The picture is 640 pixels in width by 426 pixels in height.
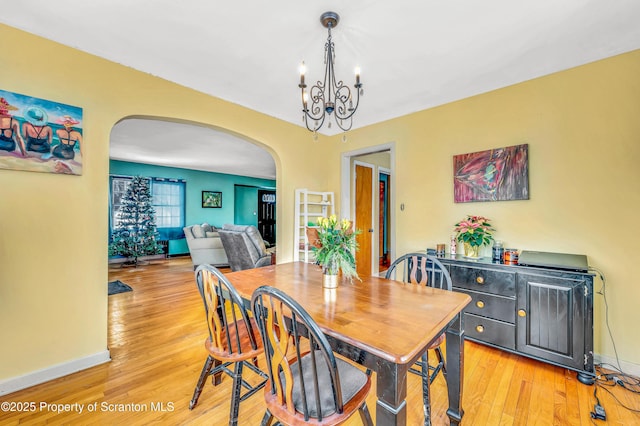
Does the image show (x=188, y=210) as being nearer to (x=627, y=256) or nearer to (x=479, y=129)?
(x=479, y=129)

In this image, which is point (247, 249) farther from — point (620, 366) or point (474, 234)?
point (620, 366)

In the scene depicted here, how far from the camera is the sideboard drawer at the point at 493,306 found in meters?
2.27

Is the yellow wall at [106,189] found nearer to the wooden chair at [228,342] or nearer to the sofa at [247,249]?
the wooden chair at [228,342]

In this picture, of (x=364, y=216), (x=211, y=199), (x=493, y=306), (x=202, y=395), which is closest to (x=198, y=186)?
(x=211, y=199)

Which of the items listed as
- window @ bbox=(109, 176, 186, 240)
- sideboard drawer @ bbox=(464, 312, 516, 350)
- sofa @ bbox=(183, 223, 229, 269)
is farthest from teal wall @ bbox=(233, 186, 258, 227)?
sideboard drawer @ bbox=(464, 312, 516, 350)

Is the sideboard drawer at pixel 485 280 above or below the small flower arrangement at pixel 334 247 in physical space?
below

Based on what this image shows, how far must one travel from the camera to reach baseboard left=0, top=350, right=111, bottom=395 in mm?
1863

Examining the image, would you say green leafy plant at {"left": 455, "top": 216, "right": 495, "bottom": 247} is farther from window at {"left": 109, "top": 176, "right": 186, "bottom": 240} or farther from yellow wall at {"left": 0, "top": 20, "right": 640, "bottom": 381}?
window at {"left": 109, "top": 176, "right": 186, "bottom": 240}

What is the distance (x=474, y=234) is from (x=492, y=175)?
2.16 feet

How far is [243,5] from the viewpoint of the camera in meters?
1.72

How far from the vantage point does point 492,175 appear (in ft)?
9.01

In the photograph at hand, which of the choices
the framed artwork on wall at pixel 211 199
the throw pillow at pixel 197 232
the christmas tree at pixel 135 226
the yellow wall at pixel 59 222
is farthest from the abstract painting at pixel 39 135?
the framed artwork on wall at pixel 211 199

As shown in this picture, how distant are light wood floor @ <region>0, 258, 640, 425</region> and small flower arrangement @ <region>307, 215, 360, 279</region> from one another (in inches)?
38.2

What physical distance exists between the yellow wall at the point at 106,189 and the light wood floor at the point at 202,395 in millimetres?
323
